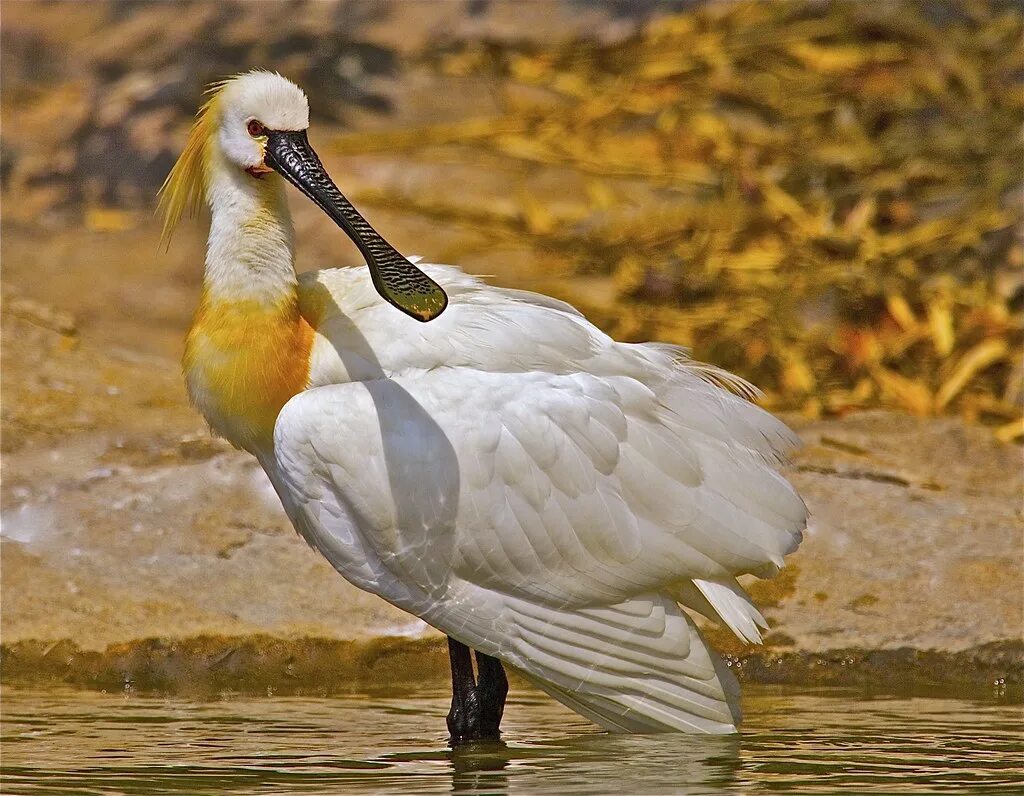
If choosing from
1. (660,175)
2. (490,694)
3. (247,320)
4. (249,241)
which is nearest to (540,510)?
(490,694)

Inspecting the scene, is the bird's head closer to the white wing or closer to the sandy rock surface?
the white wing

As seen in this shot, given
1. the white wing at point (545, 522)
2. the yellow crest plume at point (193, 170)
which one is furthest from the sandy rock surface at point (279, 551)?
the yellow crest plume at point (193, 170)

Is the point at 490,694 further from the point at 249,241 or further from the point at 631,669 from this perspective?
the point at 249,241

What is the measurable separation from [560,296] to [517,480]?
464 cm

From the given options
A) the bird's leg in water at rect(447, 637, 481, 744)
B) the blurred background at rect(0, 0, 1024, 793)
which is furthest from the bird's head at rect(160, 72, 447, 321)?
the blurred background at rect(0, 0, 1024, 793)

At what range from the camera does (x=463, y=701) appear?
4.36m

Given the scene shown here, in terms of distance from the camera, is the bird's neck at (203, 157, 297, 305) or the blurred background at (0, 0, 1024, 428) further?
the blurred background at (0, 0, 1024, 428)

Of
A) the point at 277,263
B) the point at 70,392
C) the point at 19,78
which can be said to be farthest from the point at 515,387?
the point at 19,78

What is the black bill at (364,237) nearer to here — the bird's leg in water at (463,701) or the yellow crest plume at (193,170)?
the yellow crest plume at (193,170)

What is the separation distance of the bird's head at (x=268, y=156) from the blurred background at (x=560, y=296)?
1173 millimetres

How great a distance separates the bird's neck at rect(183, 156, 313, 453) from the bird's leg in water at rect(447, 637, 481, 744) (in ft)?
2.46

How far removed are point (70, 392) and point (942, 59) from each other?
542cm

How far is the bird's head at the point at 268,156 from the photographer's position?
4148 mm

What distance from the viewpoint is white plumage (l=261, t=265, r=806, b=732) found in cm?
406
